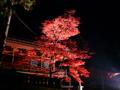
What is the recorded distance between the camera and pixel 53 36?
23.8 m

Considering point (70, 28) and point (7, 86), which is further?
point (70, 28)

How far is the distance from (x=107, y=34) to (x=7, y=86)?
28.4 metres

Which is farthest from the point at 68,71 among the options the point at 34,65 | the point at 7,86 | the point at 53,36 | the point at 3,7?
the point at 3,7

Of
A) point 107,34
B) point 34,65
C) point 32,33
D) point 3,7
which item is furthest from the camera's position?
point 107,34

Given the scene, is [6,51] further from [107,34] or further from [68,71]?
[107,34]

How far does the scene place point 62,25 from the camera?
23.8m

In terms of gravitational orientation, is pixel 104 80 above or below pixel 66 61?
below

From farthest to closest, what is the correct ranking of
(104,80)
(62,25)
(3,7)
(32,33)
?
(104,80)
(32,33)
(62,25)
(3,7)

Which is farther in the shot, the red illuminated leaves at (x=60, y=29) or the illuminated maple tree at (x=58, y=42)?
the red illuminated leaves at (x=60, y=29)

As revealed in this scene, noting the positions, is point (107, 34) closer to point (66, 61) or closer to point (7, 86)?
point (66, 61)

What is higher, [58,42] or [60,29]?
[60,29]

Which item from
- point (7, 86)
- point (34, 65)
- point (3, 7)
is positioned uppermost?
point (3, 7)

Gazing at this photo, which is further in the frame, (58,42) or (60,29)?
(58,42)

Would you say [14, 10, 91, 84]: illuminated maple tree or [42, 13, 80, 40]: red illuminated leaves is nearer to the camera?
[14, 10, 91, 84]: illuminated maple tree
